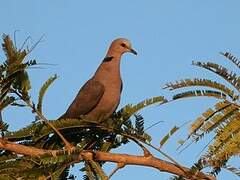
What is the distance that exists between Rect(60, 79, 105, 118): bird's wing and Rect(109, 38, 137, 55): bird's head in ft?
3.27

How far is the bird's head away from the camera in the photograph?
368 inches

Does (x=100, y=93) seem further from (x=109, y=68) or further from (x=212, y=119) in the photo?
(x=212, y=119)

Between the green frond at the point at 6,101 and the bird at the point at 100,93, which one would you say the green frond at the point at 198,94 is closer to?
the green frond at the point at 6,101

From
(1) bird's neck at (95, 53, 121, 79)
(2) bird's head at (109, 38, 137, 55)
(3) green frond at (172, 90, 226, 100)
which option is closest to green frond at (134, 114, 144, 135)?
(3) green frond at (172, 90, 226, 100)

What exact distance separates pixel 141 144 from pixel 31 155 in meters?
0.92

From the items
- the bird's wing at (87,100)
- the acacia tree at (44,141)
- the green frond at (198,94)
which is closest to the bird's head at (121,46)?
the bird's wing at (87,100)

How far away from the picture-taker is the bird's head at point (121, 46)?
9336 millimetres

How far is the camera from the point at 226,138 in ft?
11.1

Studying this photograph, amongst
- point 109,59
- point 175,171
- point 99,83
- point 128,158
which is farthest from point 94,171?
point 109,59

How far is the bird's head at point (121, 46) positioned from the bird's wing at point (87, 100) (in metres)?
1.00

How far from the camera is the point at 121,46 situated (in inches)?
370

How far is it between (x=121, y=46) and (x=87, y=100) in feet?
4.81

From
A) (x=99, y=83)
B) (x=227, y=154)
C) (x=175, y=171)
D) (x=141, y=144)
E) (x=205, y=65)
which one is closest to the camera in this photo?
(x=227, y=154)

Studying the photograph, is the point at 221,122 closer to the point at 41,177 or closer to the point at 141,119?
the point at 141,119
